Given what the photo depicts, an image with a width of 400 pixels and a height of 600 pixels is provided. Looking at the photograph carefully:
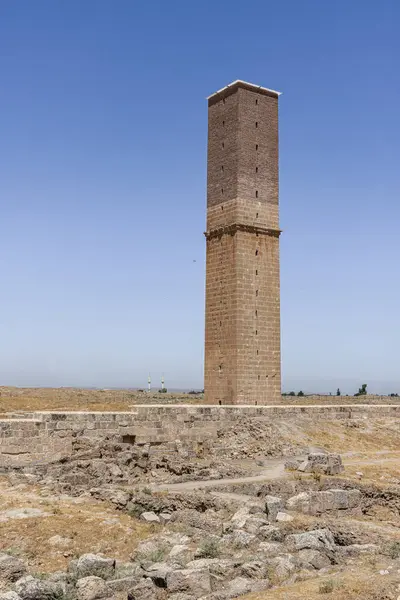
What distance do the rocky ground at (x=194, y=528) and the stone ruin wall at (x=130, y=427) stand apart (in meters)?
0.64

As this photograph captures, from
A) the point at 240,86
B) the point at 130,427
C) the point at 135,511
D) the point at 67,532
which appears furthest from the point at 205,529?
the point at 240,86

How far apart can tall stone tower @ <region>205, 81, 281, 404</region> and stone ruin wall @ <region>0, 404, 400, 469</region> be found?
14.7 ft

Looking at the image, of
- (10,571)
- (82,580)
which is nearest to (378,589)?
(82,580)

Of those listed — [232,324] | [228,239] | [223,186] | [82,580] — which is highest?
[223,186]

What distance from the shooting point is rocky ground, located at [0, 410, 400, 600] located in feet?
27.3

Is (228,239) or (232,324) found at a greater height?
(228,239)

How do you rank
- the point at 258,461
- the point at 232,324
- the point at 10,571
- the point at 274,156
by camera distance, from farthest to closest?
the point at 274,156 < the point at 232,324 < the point at 258,461 < the point at 10,571

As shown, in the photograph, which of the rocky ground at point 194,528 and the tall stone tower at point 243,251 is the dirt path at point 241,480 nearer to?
the rocky ground at point 194,528

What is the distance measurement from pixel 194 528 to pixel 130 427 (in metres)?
8.57

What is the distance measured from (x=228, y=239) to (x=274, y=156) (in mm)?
5085

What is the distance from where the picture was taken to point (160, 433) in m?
20.6

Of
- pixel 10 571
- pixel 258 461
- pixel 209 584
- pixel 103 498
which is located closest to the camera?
pixel 209 584

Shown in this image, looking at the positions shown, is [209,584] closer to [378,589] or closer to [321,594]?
[321,594]

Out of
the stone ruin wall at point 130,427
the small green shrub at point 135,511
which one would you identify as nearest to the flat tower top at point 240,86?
the stone ruin wall at point 130,427
